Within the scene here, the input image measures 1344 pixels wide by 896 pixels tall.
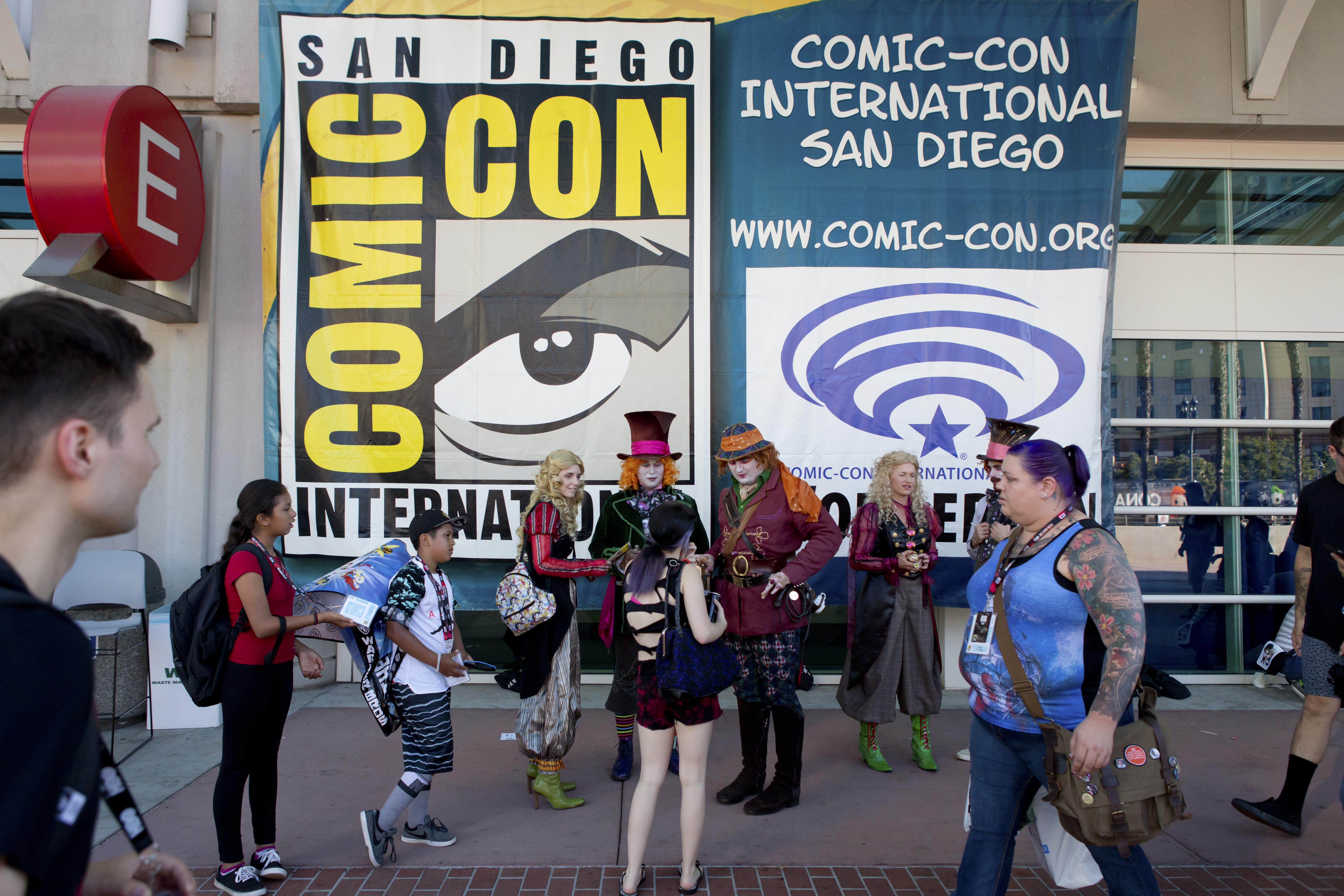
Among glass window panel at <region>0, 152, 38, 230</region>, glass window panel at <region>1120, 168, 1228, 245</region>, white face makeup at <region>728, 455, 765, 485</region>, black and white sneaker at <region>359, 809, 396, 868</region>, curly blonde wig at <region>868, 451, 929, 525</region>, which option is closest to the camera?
black and white sneaker at <region>359, 809, 396, 868</region>

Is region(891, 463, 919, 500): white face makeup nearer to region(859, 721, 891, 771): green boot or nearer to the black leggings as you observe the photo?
region(859, 721, 891, 771): green boot

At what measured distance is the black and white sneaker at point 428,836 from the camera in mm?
3623

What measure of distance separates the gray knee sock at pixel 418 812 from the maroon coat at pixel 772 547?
5.65 ft

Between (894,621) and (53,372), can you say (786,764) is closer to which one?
(894,621)

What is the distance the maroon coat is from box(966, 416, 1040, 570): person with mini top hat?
1009mm

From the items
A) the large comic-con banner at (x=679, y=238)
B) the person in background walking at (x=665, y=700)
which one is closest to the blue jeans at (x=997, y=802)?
the person in background walking at (x=665, y=700)

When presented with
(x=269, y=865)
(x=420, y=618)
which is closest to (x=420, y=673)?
(x=420, y=618)

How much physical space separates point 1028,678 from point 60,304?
2.54 m

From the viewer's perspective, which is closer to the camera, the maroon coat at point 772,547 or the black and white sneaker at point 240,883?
the black and white sneaker at point 240,883

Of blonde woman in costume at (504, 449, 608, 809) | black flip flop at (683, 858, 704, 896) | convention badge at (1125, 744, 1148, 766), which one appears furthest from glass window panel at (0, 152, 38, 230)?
convention badge at (1125, 744, 1148, 766)

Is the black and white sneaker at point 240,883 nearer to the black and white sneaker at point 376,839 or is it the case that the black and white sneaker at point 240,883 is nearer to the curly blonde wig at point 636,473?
the black and white sneaker at point 376,839

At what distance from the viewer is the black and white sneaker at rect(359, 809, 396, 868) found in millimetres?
3357

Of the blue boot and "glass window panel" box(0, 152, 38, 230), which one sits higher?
"glass window panel" box(0, 152, 38, 230)

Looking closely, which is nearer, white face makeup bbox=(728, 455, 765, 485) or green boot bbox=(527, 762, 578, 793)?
green boot bbox=(527, 762, 578, 793)
